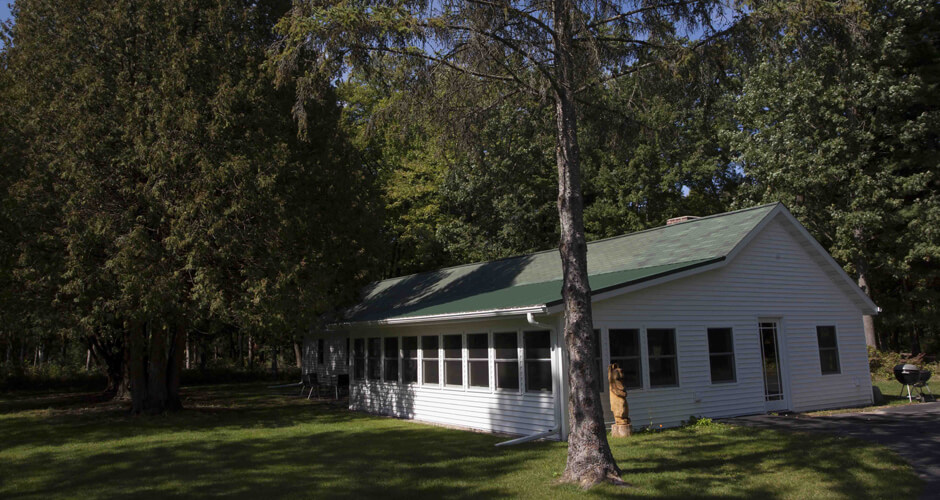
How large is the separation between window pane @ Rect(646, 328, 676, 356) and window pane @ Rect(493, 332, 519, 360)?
2.71 meters

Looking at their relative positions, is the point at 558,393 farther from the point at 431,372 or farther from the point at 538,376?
the point at 431,372

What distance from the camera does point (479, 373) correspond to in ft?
47.3

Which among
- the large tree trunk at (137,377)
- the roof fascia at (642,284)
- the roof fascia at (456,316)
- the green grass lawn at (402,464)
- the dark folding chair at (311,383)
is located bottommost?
the green grass lawn at (402,464)

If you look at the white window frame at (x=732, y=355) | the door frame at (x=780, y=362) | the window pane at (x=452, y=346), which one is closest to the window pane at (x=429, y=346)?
the window pane at (x=452, y=346)

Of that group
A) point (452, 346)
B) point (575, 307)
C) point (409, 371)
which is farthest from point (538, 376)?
point (409, 371)

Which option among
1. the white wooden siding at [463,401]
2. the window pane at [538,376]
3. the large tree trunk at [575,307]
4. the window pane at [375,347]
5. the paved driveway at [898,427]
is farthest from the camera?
the window pane at [375,347]

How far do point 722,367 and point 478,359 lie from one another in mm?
5317

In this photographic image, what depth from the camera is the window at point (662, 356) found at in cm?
1324

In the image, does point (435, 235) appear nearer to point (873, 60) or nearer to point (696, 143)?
point (696, 143)

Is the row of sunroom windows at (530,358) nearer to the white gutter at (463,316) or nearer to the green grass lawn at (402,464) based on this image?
the white gutter at (463,316)

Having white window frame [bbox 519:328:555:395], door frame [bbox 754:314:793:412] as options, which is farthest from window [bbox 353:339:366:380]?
door frame [bbox 754:314:793:412]

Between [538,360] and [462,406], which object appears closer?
[538,360]

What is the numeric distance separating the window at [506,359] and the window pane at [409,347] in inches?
139

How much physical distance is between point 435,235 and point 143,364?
15.9 m
